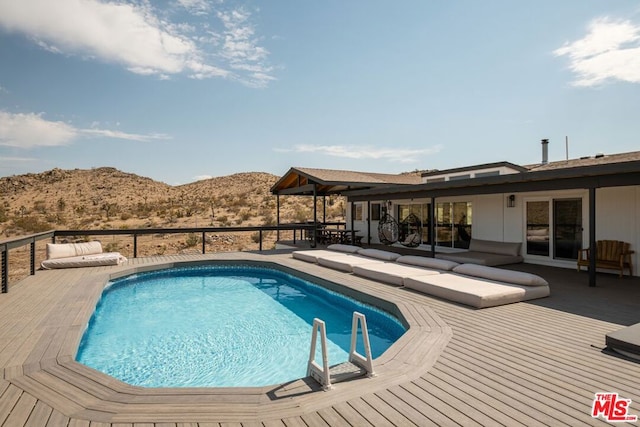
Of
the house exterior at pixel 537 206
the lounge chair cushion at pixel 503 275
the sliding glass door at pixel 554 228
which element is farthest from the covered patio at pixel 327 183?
the lounge chair cushion at pixel 503 275

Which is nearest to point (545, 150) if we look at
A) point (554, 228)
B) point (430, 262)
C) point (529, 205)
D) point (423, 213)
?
point (529, 205)

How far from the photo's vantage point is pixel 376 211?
14.5 m

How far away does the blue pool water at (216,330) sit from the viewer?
439 cm

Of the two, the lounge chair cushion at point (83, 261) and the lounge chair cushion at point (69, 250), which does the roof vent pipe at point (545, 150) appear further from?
the lounge chair cushion at point (69, 250)

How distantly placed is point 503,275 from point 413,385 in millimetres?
3966

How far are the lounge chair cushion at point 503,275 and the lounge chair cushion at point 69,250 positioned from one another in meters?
9.41

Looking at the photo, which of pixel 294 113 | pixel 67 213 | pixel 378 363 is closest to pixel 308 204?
pixel 294 113

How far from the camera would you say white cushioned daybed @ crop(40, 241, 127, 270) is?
8734 mm

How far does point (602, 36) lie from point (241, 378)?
43.5 ft

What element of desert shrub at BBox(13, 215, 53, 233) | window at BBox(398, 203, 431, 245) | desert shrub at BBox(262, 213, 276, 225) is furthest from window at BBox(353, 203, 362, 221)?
desert shrub at BBox(13, 215, 53, 233)

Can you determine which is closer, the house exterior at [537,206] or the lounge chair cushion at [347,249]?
the house exterior at [537,206]

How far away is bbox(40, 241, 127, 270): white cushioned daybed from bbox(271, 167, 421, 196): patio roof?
6.61 metres

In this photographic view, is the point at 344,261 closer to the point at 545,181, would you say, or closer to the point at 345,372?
the point at 545,181

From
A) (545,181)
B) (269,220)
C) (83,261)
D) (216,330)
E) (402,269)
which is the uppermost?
(545,181)
